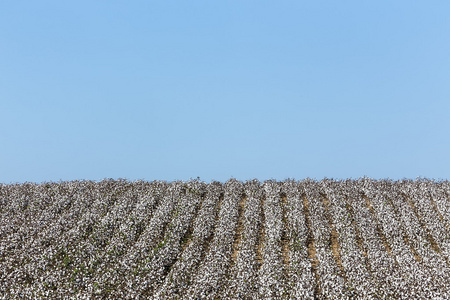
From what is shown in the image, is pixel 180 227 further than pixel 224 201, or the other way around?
pixel 224 201

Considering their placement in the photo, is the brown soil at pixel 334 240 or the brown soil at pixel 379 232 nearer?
the brown soil at pixel 334 240

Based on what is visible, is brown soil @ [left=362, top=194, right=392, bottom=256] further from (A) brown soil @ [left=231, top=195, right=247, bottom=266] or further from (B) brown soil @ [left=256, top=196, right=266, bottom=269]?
(A) brown soil @ [left=231, top=195, right=247, bottom=266]

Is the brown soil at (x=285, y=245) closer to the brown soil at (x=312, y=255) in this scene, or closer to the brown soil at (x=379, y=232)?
the brown soil at (x=312, y=255)

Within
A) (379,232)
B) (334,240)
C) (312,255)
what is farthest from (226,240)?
(379,232)

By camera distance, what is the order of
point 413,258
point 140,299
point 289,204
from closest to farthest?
point 140,299, point 413,258, point 289,204

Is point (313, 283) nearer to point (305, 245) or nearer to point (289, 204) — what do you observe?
point (305, 245)

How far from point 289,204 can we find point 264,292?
1102cm

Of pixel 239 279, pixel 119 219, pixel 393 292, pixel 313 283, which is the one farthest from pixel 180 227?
pixel 393 292

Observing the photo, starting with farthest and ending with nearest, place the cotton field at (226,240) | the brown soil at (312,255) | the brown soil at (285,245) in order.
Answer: the brown soil at (285,245) < the brown soil at (312,255) < the cotton field at (226,240)

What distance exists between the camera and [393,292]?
1941cm

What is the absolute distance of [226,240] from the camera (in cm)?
2458

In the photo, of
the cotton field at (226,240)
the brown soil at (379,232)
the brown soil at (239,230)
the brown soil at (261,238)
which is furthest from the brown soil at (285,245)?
the brown soil at (379,232)

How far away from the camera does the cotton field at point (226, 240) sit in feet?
64.9

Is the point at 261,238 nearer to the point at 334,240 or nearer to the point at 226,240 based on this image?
the point at 226,240
